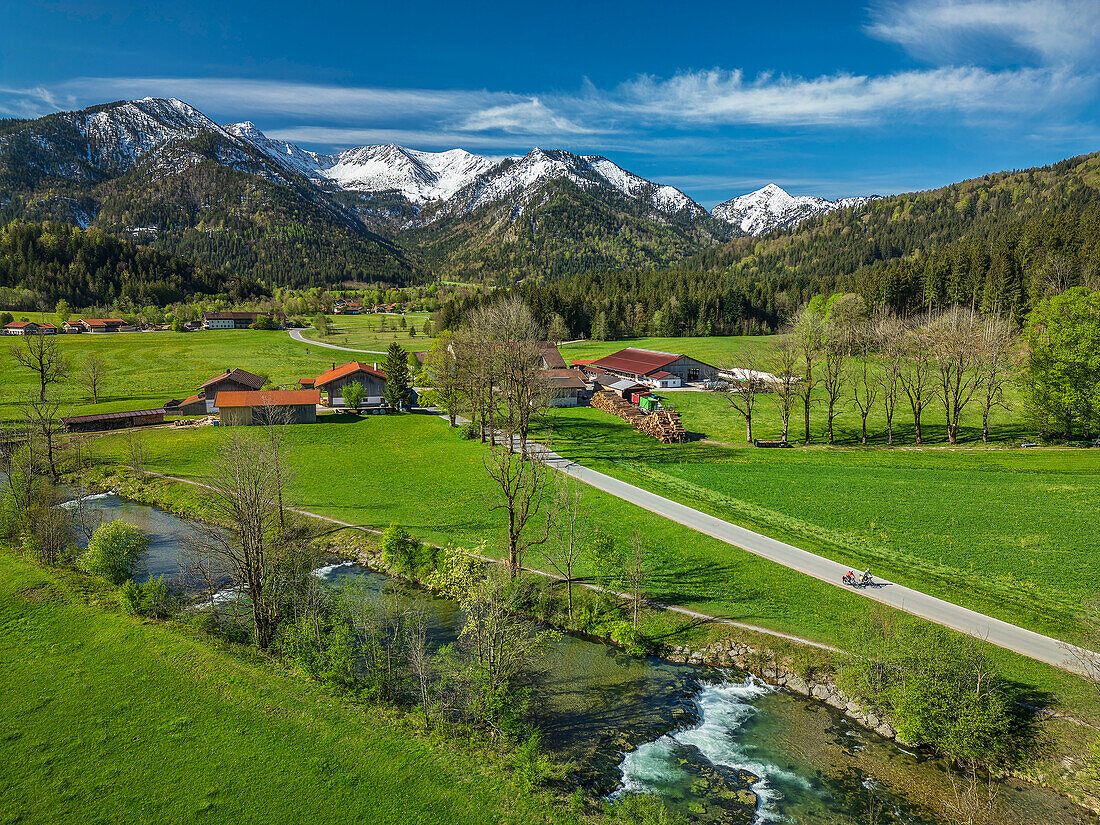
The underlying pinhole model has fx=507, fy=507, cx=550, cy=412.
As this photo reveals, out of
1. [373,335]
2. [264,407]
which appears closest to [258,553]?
[264,407]

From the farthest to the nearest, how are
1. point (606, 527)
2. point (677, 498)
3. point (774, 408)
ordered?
point (774, 408), point (677, 498), point (606, 527)

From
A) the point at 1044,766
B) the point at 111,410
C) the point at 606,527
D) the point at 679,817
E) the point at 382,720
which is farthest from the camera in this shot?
the point at 111,410

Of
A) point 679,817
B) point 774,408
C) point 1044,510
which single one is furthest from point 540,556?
point 774,408

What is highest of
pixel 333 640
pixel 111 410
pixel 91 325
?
pixel 91 325

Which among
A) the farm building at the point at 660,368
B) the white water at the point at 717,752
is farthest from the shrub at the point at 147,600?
the farm building at the point at 660,368

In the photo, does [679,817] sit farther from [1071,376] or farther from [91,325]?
[91,325]

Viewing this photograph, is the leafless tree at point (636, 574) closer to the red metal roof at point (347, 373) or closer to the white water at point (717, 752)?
the white water at point (717, 752)

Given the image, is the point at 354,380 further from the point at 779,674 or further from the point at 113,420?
the point at 779,674
